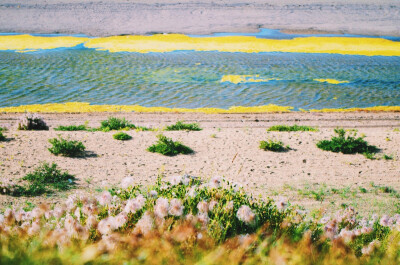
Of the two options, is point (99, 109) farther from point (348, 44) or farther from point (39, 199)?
point (348, 44)

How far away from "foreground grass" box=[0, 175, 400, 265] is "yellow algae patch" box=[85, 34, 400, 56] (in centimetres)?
2101

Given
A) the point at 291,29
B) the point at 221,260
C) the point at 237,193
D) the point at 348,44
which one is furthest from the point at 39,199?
the point at 291,29

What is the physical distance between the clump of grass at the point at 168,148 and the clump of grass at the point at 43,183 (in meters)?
2.17

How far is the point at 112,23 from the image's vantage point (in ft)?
98.9

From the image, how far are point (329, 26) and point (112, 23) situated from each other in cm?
1866

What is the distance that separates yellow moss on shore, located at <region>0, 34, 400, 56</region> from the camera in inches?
957

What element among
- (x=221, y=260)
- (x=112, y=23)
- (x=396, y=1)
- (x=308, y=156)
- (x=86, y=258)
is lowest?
(x=308, y=156)

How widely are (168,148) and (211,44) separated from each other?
1862 centimetres

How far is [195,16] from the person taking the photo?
3288 centimetres

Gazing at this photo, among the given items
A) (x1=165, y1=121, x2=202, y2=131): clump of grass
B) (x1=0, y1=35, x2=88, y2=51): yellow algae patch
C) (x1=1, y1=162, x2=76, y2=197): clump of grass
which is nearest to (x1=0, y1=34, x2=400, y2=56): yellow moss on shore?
(x1=0, y1=35, x2=88, y2=51): yellow algae patch

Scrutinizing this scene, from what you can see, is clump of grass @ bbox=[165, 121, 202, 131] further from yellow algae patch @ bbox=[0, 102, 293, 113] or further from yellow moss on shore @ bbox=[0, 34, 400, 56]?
yellow moss on shore @ bbox=[0, 34, 400, 56]

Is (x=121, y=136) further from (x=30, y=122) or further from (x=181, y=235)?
(x=181, y=235)

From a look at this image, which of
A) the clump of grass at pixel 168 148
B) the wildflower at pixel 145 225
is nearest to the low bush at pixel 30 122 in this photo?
the clump of grass at pixel 168 148

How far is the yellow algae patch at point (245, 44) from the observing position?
2439 cm
